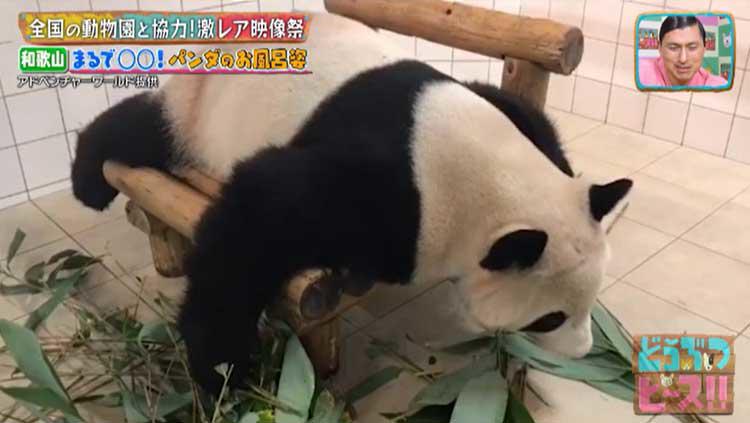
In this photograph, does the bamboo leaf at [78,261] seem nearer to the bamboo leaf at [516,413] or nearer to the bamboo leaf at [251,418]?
the bamboo leaf at [251,418]

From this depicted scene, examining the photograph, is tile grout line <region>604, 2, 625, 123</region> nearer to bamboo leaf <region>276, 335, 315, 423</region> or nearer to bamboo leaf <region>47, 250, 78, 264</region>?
bamboo leaf <region>276, 335, 315, 423</region>

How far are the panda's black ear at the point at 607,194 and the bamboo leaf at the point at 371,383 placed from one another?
1.76 ft

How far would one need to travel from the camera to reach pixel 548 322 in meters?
1.24

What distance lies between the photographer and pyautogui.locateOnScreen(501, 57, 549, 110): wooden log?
5.33ft

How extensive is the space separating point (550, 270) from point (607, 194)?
163 millimetres

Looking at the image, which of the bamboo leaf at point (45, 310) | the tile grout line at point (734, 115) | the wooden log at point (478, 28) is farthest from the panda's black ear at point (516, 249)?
the tile grout line at point (734, 115)

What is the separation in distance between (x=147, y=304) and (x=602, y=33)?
2.08m

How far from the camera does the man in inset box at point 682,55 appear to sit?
2.48 meters

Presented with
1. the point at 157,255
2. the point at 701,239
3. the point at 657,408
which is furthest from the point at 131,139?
the point at 701,239

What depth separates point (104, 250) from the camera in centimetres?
192

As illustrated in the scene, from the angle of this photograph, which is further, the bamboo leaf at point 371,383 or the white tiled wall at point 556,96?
the white tiled wall at point 556,96

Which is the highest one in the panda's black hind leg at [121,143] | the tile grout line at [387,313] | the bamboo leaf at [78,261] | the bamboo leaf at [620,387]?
the panda's black hind leg at [121,143]

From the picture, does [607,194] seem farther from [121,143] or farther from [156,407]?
[121,143]

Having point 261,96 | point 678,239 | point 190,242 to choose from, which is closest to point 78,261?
point 190,242
